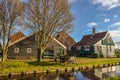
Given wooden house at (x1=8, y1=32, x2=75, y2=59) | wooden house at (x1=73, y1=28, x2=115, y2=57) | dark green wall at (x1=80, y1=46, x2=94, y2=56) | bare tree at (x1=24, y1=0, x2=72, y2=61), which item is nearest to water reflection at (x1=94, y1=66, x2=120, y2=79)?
bare tree at (x1=24, y1=0, x2=72, y2=61)

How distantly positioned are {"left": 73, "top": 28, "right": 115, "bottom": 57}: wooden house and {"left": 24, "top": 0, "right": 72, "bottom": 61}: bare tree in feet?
64.1

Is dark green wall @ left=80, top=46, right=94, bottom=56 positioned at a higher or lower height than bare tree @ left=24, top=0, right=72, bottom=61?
lower

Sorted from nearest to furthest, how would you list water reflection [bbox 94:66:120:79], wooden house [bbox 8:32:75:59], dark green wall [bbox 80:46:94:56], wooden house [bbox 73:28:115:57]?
water reflection [bbox 94:66:120:79]
wooden house [bbox 8:32:75:59]
dark green wall [bbox 80:46:94:56]
wooden house [bbox 73:28:115:57]

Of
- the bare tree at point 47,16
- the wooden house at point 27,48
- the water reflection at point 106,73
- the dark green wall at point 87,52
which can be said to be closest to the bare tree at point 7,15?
the bare tree at point 47,16

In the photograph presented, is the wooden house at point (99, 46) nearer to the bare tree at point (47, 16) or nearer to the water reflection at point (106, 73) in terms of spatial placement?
the bare tree at point (47, 16)

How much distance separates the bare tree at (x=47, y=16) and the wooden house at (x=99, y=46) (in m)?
19.5

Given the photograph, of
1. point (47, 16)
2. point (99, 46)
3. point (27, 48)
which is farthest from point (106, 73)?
point (99, 46)

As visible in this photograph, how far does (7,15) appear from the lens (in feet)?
108

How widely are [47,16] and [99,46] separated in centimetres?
2404

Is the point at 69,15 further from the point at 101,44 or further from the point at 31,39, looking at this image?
the point at 101,44

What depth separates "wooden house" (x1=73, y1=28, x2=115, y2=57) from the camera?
52.7m

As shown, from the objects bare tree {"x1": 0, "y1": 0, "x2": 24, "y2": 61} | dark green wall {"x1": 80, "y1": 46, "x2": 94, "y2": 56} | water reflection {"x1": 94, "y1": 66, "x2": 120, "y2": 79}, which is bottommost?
water reflection {"x1": 94, "y1": 66, "x2": 120, "y2": 79}

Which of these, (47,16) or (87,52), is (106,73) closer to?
(47,16)

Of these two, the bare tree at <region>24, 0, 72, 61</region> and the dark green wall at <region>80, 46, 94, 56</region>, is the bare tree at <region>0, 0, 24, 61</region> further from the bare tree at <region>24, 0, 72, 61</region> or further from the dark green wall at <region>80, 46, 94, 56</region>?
the dark green wall at <region>80, 46, 94, 56</region>
